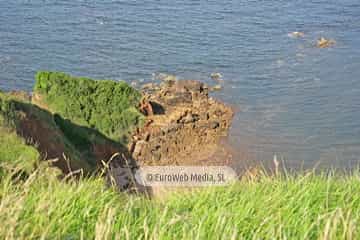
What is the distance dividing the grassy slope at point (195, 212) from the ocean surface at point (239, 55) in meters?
17.5

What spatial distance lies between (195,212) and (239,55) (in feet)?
99.1

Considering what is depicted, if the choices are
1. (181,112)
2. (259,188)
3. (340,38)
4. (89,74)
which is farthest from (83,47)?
(259,188)

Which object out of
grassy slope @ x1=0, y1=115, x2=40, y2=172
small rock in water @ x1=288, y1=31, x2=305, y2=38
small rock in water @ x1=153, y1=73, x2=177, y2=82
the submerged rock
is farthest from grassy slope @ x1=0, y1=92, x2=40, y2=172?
small rock in water @ x1=288, y1=31, x2=305, y2=38

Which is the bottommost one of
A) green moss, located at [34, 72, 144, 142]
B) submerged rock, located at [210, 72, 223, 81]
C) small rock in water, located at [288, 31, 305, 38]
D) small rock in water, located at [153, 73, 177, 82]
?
green moss, located at [34, 72, 144, 142]

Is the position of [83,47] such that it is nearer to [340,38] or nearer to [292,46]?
[292,46]

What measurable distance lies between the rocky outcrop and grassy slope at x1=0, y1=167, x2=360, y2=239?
17170 mm

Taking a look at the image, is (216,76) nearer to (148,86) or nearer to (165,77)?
(165,77)

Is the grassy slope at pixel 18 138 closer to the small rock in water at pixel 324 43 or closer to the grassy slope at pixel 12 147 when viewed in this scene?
the grassy slope at pixel 12 147

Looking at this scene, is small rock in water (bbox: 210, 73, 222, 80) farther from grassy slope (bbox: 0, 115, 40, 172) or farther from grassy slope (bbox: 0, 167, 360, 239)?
grassy slope (bbox: 0, 167, 360, 239)

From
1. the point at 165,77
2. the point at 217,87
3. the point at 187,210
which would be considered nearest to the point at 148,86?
the point at 165,77

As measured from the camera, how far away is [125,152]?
23.0m

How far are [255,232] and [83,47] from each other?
31.2m

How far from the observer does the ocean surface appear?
1021 inches

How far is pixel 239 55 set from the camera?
34719 mm
